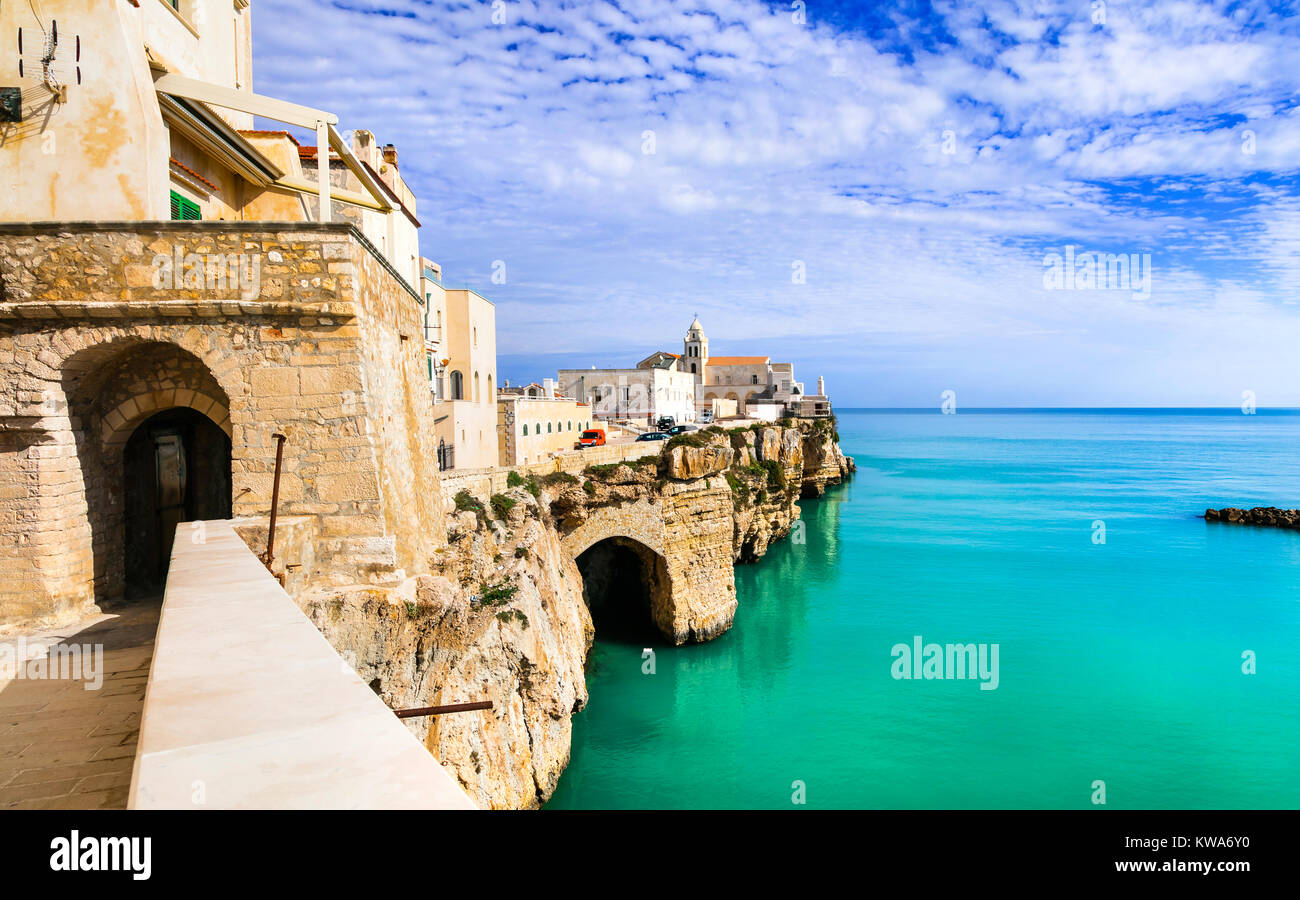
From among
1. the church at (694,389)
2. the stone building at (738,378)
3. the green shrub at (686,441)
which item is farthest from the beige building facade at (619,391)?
the green shrub at (686,441)

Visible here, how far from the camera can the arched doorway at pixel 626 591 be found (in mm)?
22859

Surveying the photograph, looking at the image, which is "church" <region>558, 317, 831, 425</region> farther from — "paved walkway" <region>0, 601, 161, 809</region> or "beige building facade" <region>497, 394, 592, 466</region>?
"paved walkway" <region>0, 601, 161, 809</region>

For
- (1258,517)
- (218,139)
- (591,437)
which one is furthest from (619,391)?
(218,139)

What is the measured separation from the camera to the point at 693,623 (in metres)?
23.1

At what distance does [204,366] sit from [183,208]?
385cm

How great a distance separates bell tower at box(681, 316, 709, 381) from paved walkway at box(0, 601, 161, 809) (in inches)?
3080

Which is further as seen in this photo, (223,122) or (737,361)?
(737,361)

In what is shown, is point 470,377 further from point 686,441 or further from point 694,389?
point 694,389

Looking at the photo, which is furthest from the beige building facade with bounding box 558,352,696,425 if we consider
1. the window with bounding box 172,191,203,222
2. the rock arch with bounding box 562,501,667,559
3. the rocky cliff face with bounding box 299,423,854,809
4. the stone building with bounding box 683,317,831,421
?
the window with bounding box 172,191,203,222

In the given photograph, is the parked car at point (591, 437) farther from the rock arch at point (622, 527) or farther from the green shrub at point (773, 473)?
the rock arch at point (622, 527)

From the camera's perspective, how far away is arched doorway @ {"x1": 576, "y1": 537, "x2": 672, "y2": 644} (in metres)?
22.9

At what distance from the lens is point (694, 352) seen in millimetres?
83562

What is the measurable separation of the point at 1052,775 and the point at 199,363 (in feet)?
57.5

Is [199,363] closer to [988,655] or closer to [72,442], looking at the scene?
[72,442]
